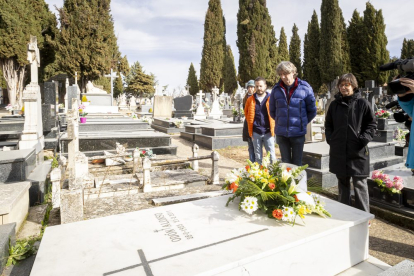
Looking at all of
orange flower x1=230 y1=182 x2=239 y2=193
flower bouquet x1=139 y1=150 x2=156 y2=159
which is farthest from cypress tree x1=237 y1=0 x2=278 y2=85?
orange flower x1=230 y1=182 x2=239 y2=193

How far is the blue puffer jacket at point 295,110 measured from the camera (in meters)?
3.45

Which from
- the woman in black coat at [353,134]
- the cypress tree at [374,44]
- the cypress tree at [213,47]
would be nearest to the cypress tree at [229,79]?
the cypress tree at [213,47]

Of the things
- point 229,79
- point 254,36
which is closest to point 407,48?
point 229,79

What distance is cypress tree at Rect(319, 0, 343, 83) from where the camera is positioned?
26609 millimetres

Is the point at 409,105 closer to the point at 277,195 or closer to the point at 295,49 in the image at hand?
the point at 277,195

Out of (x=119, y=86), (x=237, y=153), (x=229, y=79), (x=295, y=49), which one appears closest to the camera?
(x=237, y=153)

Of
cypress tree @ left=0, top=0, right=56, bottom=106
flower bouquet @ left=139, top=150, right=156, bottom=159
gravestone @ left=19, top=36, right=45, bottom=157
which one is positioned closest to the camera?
gravestone @ left=19, top=36, right=45, bottom=157

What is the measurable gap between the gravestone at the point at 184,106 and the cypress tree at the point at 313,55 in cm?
1869

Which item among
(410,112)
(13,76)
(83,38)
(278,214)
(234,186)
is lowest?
(278,214)

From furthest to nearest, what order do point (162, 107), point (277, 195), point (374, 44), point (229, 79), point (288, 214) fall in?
1. point (229, 79)
2. point (374, 44)
3. point (162, 107)
4. point (277, 195)
5. point (288, 214)

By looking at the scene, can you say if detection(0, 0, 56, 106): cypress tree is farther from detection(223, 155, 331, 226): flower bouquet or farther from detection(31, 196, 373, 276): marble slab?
detection(223, 155, 331, 226): flower bouquet

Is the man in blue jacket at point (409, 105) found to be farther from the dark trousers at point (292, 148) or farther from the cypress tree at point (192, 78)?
the cypress tree at point (192, 78)

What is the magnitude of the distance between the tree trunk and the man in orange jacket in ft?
76.5

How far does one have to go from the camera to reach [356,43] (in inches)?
1094
